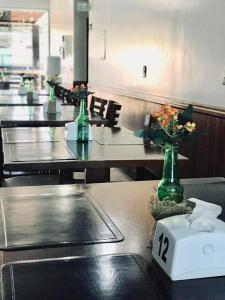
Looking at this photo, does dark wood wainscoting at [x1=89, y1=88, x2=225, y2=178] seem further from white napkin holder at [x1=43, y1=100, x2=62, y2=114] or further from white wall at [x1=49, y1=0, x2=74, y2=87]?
white wall at [x1=49, y1=0, x2=74, y2=87]

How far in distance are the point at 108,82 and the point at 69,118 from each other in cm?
233

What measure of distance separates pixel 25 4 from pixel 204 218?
10448 millimetres

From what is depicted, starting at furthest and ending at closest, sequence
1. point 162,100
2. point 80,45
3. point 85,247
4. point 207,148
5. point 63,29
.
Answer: point 63,29
point 80,45
point 162,100
point 207,148
point 85,247

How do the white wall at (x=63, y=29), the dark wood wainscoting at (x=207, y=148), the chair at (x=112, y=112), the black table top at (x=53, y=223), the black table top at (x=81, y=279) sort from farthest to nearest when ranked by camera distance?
the white wall at (x=63, y=29)
the chair at (x=112, y=112)
the dark wood wainscoting at (x=207, y=148)
the black table top at (x=53, y=223)
the black table top at (x=81, y=279)

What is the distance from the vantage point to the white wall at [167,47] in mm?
3011

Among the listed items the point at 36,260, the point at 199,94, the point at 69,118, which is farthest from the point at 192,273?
the point at 69,118

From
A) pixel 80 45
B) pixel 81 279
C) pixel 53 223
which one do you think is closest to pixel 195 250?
pixel 81 279

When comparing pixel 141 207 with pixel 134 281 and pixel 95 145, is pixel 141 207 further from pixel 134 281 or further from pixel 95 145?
pixel 95 145

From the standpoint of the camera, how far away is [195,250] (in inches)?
37.8

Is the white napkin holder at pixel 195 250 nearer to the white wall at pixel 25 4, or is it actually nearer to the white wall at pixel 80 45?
the white wall at pixel 80 45

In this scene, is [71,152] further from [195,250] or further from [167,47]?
[167,47]

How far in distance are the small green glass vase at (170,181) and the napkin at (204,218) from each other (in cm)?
21

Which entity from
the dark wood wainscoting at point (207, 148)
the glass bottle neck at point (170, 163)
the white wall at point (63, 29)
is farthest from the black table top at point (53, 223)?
the white wall at point (63, 29)

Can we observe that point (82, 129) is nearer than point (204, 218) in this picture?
No
